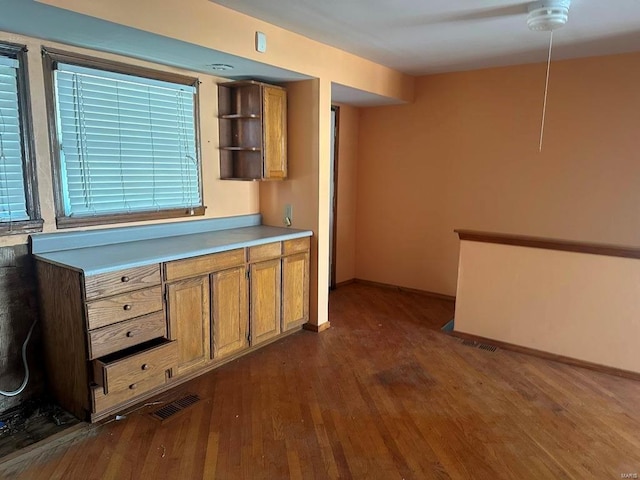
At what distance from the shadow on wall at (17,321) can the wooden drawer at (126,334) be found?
0.57 metres

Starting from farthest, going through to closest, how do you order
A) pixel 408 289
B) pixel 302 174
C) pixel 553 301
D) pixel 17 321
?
pixel 408 289 → pixel 302 174 → pixel 553 301 → pixel 17 321

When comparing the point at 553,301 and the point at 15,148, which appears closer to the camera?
the point at 15,148

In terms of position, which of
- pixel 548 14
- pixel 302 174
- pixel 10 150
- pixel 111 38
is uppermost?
pixel 548 14

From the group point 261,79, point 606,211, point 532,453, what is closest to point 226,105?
point 261,79

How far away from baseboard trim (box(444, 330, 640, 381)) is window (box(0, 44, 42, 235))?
11.0 feet

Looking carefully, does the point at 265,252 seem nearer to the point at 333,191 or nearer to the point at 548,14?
the point at 333,191

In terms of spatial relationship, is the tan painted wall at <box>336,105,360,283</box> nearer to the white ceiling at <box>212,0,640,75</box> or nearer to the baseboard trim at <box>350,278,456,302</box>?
the baseboard trim at <box>350,278,456,302</box>

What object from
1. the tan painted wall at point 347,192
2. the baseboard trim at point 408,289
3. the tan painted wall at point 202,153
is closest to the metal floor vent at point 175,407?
the tan painted wall at point 202,153

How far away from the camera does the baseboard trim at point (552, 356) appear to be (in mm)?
3166

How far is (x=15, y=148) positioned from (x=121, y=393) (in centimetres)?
154

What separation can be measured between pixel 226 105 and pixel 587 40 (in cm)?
292

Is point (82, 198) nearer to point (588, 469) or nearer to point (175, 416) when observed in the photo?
point (175, 416)

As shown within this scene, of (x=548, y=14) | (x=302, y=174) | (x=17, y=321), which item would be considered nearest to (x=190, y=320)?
(x=17, y=321)

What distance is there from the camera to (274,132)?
369cm
